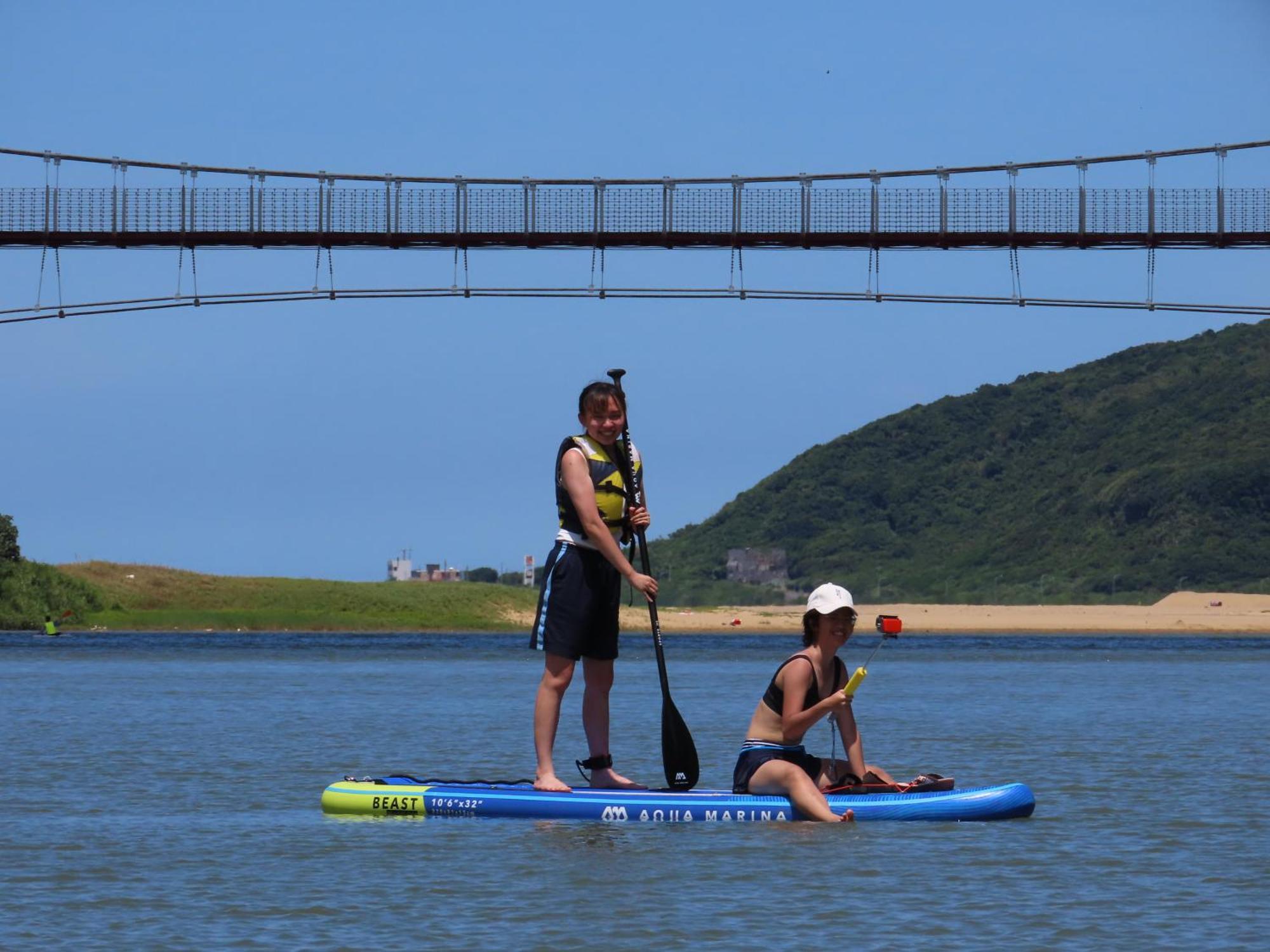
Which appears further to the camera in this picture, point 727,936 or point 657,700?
point 657,700

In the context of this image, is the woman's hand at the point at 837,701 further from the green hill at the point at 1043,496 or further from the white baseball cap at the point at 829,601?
the green hill at the point at 1043,496

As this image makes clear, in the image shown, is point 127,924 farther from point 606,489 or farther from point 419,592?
point 419,592

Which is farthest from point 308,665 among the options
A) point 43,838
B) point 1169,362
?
point 1169,362

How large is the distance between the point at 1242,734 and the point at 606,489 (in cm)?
1069

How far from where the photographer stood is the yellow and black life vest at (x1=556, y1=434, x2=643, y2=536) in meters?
12.1

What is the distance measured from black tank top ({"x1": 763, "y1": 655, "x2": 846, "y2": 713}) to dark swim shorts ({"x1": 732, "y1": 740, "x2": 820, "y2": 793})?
0.26 meters

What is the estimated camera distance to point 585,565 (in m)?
12.1

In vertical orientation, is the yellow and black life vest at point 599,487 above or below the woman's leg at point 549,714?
above

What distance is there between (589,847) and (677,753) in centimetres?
190

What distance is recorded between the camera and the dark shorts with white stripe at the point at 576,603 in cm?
1205

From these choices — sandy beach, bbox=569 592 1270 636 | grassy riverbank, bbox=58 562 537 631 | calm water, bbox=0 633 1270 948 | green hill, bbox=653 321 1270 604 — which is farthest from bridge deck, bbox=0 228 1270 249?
green hill, bbox=653 321 1270 604

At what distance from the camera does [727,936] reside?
856cm

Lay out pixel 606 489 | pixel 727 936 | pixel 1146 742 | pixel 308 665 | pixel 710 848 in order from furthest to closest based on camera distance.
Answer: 1. pixel 308 665
2. pixel 1146 742
3. pixel 606 489
4. pixel 710 848
5. pixel 727 936

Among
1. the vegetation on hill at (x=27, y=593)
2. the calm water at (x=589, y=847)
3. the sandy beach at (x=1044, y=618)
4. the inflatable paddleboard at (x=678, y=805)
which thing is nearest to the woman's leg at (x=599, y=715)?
the inflatable paddleboard at (x=678, y=805)
